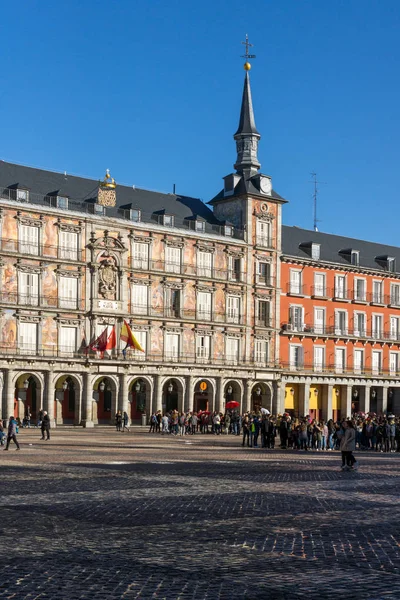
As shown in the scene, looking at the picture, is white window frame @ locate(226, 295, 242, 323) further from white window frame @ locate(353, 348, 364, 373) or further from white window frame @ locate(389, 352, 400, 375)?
white window frame @ locate(389, 352, 400, 375)

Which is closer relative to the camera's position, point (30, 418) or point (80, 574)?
point (80, 574)

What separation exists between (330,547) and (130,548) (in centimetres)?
303

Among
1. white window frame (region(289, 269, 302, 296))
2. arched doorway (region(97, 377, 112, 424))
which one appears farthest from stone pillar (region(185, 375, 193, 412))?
white window frame (region(289, 269, 302, 296))

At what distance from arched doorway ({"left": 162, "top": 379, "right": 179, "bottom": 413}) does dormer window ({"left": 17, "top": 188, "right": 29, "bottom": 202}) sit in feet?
59.4

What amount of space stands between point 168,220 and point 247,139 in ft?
44.5

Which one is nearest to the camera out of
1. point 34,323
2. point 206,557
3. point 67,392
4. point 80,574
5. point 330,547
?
point 80,574

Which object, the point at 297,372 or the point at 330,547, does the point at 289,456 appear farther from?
the point at 297,372

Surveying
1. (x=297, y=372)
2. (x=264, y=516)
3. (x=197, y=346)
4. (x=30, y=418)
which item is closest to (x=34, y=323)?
(x=30, y=418)

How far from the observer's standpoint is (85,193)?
69000 mm

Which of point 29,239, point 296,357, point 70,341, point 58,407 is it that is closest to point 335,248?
point 296,357

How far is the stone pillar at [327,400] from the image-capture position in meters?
82.2

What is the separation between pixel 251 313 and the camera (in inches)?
2990

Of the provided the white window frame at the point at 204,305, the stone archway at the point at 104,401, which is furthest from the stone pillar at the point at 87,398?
the white window frame at the point at 204,305

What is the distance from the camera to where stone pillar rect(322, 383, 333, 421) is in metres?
82.2
